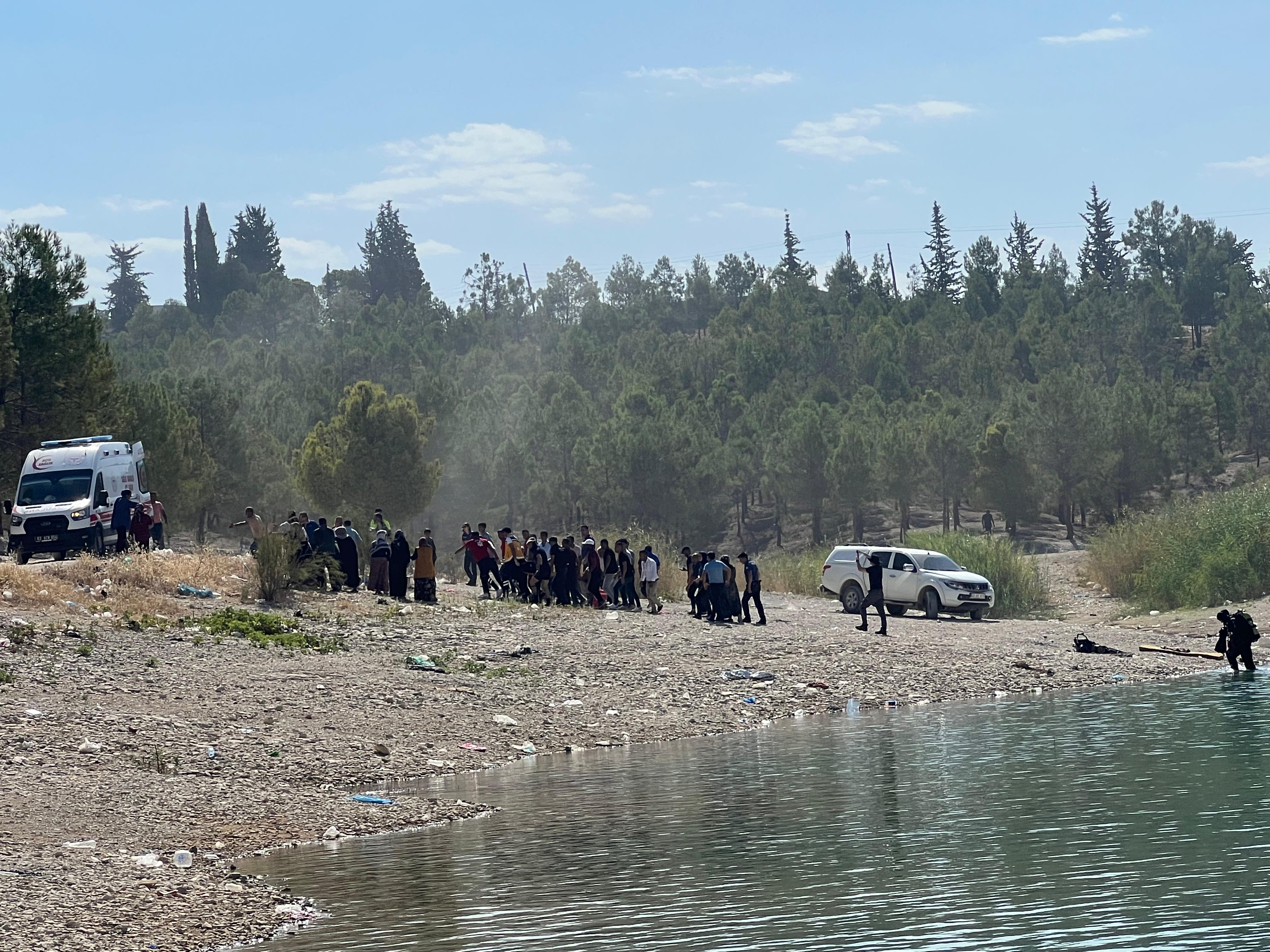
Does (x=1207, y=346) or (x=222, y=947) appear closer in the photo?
(x=222, y=947)

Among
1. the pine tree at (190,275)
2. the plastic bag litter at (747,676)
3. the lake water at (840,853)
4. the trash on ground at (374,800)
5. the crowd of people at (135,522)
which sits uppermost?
the pine tree at (190,275)

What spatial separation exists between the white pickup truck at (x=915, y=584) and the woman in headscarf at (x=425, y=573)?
445 inches

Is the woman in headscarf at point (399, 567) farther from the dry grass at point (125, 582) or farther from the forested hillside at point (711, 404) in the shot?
the forested hillside at point (711, 404)

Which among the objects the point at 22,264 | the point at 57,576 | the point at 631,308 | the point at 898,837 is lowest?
the point at 898,837

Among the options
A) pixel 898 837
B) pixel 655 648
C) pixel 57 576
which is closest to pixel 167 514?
Answer: pixel 57 576

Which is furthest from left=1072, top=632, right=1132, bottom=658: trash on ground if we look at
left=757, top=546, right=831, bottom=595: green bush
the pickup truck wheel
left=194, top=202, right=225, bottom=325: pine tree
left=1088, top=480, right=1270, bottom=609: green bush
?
left=194, top=202, right=225, bottom=325: pine tree

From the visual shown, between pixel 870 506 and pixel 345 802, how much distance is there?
213ft

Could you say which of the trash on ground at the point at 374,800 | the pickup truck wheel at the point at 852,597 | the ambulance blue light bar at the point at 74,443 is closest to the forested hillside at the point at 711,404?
the ambulance blue light bar at the point at 74,443

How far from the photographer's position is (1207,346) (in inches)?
3750

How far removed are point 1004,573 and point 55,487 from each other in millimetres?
24890

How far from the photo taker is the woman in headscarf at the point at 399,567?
101ft

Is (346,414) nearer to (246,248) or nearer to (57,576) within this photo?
(57,576)

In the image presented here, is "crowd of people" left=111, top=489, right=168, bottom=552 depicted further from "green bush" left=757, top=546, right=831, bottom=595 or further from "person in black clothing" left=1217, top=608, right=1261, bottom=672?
"person in black clothing" left=1217, top=608, right=1261, bottom=672

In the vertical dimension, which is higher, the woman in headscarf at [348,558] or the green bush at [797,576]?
the woman in headscarf at [348,558]
